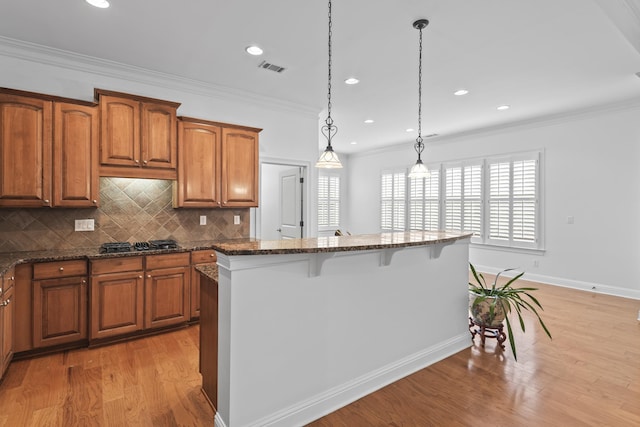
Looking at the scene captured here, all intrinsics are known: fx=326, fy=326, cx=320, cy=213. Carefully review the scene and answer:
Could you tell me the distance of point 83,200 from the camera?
3314mm

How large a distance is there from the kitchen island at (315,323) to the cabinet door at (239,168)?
2043 millimetres

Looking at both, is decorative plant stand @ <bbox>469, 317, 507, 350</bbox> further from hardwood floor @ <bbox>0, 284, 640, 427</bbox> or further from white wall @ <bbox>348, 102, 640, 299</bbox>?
white wall @ <bbox>348, 102, 640, 299</bbox>

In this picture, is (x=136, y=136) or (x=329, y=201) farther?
(x=329, y=201)

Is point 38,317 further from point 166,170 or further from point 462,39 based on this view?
point 462,39

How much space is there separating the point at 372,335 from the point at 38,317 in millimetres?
2966

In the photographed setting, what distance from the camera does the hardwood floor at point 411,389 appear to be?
7.04 feet

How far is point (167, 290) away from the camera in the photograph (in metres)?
3.54

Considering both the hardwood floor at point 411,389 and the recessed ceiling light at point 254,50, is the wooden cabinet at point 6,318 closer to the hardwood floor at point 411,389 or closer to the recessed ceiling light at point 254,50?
the hardwood floor at point 411,389

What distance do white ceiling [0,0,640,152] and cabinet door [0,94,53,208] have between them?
691 millimetres

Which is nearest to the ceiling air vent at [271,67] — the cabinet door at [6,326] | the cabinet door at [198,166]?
the cabinet door at [198,166]

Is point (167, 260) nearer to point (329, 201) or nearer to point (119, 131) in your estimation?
point (119, 131)

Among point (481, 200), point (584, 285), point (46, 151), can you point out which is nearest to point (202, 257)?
point (46, 151)

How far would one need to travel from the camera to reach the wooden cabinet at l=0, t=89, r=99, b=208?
297cm

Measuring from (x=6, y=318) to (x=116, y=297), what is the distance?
82 cm
